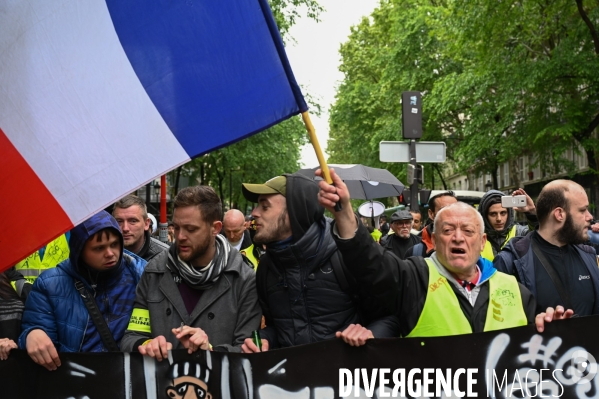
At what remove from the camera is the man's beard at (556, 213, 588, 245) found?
408 cm

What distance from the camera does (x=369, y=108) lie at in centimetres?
3425

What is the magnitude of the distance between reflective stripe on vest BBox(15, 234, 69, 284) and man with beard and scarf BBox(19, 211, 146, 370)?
2219 millimetres

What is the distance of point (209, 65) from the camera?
132 inches

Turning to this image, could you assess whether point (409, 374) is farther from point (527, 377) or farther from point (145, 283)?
point (145, 283)

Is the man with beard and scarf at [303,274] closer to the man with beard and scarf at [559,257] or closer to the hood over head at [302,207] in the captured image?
the hood over head at [302,207]

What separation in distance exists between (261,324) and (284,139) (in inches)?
813

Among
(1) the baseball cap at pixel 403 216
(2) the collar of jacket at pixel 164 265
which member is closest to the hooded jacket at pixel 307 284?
(2) the collar of jacket at pixel 164 265

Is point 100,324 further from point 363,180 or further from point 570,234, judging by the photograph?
point 363,180

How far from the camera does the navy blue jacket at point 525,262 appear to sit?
4.00m

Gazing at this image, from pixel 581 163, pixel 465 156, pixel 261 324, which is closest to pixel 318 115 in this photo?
pixel 465 156

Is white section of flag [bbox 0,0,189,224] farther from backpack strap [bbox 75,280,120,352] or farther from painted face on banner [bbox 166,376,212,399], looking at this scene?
painted face on banner [bbox 166,376,212,399]

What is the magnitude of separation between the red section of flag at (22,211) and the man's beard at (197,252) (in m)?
0.63

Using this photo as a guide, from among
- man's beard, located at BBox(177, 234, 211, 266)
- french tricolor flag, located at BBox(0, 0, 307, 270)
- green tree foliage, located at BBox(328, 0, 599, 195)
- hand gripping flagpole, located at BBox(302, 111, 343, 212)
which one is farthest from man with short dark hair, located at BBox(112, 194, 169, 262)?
green tree foliage, located at BBox(328, 0, 599, 195)

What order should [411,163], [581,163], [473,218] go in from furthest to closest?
[581,163], [411,163], [473,218]
